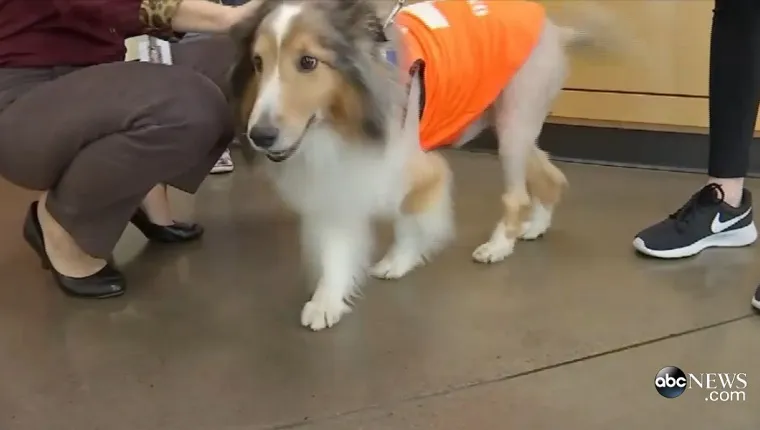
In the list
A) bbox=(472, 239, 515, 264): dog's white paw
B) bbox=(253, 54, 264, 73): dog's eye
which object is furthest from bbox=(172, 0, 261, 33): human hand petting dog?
bbox=(472, 239, 515, 264): dog's white paw

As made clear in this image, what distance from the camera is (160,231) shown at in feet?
8.21

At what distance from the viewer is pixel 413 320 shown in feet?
6.32

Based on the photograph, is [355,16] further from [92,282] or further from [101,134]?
[92,282]

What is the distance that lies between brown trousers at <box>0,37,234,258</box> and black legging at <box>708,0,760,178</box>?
1.23 meters

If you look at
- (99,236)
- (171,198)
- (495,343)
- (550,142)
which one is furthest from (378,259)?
(550,142)

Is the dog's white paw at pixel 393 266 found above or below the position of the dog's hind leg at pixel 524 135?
below

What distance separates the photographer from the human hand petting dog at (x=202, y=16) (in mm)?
1891

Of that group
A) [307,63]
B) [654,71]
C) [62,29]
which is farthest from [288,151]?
[654,71]

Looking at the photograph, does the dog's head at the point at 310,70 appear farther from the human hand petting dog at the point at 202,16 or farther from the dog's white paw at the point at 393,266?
the dog's white paw at the point at 393,266

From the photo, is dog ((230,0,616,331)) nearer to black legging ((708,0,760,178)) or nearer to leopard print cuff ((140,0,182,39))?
leopard print cuff ((140,0,182,39))

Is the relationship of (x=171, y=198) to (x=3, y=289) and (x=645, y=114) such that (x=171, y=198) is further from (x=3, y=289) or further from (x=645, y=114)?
(x=645, y=114)

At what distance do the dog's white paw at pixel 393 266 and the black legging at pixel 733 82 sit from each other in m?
0.86

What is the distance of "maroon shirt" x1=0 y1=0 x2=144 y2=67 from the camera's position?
1865mm

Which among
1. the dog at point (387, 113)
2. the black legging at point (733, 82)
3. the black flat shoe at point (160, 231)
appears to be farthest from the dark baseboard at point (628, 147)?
the black flat shoe at point (160, 231)
